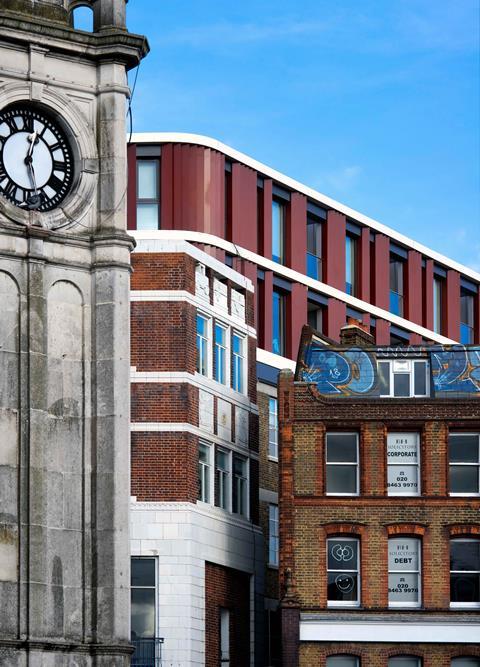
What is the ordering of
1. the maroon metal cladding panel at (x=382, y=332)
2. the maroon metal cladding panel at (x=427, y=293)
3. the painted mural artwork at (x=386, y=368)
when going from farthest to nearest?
1. the maroon metal cladding panel at (x=427, y=293)
2. the maroon metal cladding panel at (x=382, y=332)
3. the painted mural artwork at (x=386, y=368)

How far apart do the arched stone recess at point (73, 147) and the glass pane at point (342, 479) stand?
2409 centimetres

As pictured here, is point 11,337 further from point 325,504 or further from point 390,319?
point 390,319

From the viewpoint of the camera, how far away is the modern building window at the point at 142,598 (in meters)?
75.8

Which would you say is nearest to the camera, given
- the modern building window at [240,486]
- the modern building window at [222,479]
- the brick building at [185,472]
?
the brick building at [185,472]

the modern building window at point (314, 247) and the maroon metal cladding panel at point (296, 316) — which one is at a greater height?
the modern building window at point (314, 247)

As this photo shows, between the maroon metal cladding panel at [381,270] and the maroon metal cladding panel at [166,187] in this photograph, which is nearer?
the maroon metal cladding panel at [166,187]

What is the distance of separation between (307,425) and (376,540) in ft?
15.2

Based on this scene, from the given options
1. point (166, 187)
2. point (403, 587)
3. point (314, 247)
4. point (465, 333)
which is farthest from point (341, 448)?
point (465, 333)

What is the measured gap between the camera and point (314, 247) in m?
104

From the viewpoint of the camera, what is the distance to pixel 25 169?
5644 centimetres

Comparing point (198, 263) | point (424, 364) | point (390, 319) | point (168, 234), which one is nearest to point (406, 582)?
point (424, 364)

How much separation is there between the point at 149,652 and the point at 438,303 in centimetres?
4371

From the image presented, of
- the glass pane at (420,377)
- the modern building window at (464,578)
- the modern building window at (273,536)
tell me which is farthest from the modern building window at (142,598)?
the glass pane at (420,377)

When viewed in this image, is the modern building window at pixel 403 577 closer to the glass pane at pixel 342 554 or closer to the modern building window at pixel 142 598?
the glass pane at pixel 342 554
